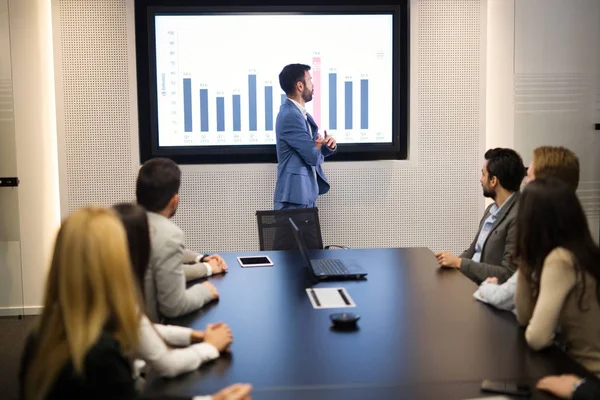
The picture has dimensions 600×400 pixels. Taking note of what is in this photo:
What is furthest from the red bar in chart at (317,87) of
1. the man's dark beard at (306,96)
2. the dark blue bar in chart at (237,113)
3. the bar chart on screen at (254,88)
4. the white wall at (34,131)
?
the white wall at (34,131)

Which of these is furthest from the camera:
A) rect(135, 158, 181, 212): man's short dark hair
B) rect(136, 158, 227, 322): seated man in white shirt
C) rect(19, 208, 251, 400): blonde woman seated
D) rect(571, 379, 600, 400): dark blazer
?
rect(135, 158, 181, 212): man's short dark hair

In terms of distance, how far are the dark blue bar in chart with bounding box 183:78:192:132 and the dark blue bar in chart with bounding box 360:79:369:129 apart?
1.30 metres

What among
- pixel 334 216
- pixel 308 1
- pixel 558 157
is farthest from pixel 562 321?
pixel 308 1

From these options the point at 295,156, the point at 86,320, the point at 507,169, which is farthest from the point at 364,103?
the point at 86,320

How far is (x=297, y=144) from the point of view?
5.32 meters

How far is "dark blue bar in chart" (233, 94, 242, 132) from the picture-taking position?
584cm

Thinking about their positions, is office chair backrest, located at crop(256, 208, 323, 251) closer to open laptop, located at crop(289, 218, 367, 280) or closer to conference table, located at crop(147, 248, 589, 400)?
open laptop, located at crop(289, 218, 367, 280)

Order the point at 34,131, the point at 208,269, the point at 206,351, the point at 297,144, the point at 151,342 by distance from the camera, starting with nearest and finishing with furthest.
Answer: the point at 151,342, the point at 206,351, the point at 208,269, the point at 297,144, the point at 34,131

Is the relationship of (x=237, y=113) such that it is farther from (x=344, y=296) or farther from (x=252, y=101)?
(x=344, y=296)

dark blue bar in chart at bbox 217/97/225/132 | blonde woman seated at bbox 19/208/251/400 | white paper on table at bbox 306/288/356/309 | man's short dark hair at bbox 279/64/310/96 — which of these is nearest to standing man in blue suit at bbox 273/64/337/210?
man's short dark hair at bbox 279/64/310/96

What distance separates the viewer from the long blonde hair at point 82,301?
171 cm

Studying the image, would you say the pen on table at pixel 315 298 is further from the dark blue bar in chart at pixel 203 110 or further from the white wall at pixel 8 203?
the white wall at pixel 8 203

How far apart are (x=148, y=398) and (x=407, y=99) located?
435cm

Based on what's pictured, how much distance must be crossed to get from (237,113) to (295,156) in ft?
2.36
